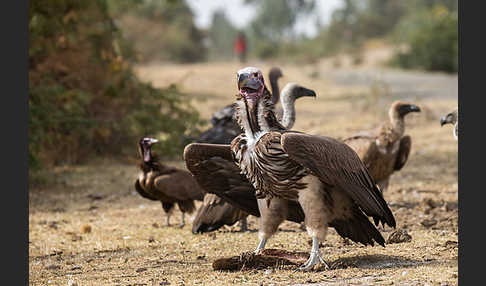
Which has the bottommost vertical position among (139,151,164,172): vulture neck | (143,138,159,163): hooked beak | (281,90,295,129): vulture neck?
(139,151,164,172): vulture neck

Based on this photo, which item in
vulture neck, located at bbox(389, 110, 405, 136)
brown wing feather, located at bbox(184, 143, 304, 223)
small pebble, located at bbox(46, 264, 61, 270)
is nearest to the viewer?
brown wing feather, located at bbox(184, 143, 304, 223)

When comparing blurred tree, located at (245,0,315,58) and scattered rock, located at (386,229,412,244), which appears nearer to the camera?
scattered rock, located at (386,229,412,244)

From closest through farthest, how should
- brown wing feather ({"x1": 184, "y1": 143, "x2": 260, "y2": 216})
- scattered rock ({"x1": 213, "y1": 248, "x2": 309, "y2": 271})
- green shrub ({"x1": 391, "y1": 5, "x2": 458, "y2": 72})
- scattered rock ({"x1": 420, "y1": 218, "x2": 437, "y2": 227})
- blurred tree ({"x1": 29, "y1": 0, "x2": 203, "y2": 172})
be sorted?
1. scattered rock ({"x1": 213, "y1": 248, "x2": 309, "y2": 271})
2. brown wing feather ({"x1": 184, "y1": 143, "x2": 260, "y2": 216})
3. scattered rock ({"x1": 420, "y1": 218, "x2": 437, "y2": 227})
4. blurred tree ({"x1": 29, "y1": 0, "x2": 203, "y2": 172})
5. green shrub ({"x1": 391, "y1": 5, "x2": 458, "y2": 72})

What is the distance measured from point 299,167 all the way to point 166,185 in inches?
114

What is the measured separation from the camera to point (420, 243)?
5852 millimetres

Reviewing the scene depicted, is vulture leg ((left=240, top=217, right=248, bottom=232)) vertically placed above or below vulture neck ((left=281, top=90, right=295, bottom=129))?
below

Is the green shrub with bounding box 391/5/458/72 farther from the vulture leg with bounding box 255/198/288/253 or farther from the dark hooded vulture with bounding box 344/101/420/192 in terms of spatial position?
the vulture leg with bounding box 255/198/288/253

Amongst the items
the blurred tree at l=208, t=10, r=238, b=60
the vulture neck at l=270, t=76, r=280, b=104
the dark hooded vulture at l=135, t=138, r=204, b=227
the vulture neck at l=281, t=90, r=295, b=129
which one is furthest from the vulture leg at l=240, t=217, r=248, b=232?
the blurred tree at l=208, t=10, r=238, b=60

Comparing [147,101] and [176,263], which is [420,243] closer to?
[176,263]

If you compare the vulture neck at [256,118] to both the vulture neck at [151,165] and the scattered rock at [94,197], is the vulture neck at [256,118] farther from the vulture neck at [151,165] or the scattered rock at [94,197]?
the scattered rock at [94,197]

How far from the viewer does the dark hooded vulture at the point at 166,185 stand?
7406mm

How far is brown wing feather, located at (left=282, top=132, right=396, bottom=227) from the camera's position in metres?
4.61

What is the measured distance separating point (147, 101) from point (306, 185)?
785 centimetres

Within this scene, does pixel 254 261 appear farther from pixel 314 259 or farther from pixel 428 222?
pixel 428 222
